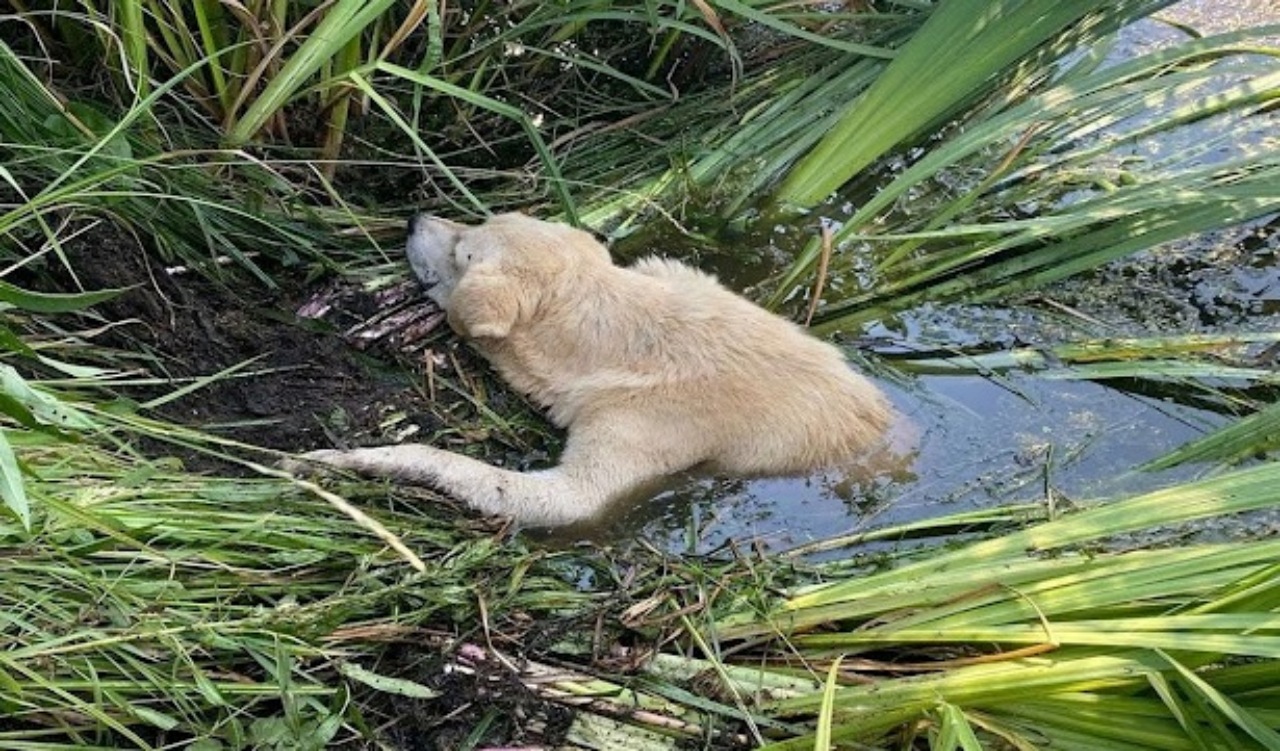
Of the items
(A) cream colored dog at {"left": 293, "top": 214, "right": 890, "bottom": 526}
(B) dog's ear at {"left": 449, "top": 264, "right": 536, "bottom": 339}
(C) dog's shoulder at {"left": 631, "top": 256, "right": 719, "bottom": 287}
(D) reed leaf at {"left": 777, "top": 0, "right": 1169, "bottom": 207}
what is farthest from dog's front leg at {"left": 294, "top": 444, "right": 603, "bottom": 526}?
(D) reed leaf at {"left": 777, "top": 0, "right": 1169, "bottom": 207}

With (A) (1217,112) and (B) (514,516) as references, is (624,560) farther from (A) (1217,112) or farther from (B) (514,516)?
(A) (1217,112)

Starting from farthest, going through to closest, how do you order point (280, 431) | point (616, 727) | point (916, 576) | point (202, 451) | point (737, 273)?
1. point (737, 273)
2. point (280, 431)
3. point (202, 451)
4. point (916, 576)
5. point (616, 727)

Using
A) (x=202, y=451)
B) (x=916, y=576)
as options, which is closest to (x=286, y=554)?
(x=202, y=451)

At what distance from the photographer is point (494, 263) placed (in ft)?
13.9

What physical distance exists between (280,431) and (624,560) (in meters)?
0.99

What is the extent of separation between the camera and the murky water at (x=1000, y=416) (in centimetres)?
399

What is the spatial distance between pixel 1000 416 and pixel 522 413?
146 centimetres

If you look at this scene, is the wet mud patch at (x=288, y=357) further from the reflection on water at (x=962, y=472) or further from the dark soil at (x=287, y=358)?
the reflection on water at (x=962, y=472)

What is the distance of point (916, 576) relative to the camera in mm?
3264

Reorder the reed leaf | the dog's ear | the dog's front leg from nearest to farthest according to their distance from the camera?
the dog's front leg
the dog's ear
the reed leaf

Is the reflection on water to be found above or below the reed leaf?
below

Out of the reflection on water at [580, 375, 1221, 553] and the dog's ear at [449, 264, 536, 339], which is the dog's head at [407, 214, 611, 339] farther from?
the reflection on water at [580, 375, 1221, 553]

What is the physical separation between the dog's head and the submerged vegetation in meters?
0.15

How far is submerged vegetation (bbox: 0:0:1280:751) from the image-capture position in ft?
9.32
